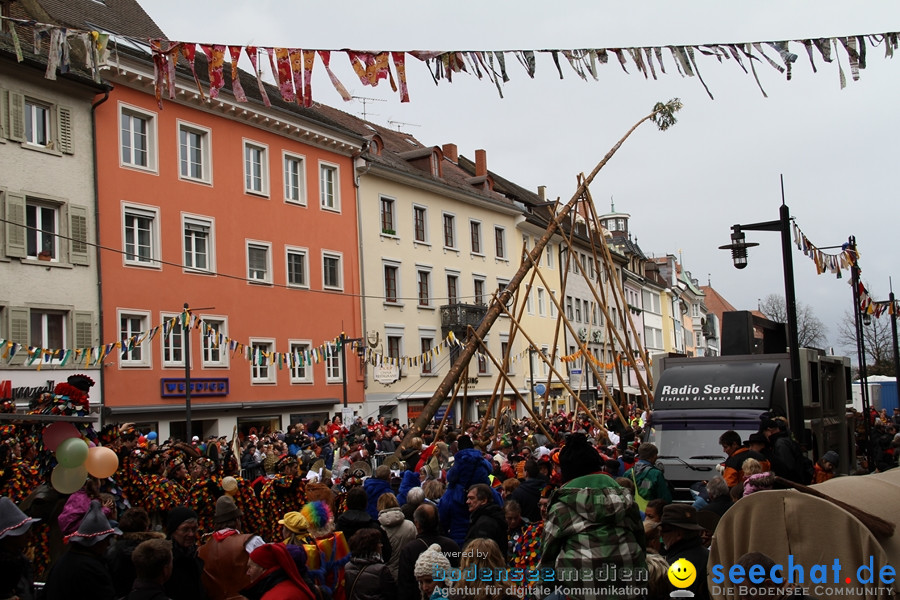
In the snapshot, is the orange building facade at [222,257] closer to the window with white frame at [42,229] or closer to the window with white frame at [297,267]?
the window with white frame at [297,267]

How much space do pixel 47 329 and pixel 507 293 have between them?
37.6 ft

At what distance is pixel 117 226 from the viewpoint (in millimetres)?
24859

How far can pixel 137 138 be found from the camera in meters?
26.1

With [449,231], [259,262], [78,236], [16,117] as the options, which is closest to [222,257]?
[259,262]

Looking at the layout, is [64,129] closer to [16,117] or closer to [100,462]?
Result: [16,117]

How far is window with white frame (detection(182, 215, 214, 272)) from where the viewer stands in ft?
89.5

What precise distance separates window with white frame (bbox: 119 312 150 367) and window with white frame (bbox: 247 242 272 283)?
450 cm

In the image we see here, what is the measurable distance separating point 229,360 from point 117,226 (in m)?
5.40

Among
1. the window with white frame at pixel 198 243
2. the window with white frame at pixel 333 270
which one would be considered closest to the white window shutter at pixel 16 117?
the window with white frame at pixel 198 243

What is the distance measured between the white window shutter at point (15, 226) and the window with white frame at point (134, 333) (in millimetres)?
3445

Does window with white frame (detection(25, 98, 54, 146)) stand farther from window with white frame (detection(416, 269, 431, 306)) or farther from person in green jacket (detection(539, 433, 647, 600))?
person in green jacket (detection(539, 433, 647, 600))

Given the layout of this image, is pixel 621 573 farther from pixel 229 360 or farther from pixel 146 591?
pixel 229 360

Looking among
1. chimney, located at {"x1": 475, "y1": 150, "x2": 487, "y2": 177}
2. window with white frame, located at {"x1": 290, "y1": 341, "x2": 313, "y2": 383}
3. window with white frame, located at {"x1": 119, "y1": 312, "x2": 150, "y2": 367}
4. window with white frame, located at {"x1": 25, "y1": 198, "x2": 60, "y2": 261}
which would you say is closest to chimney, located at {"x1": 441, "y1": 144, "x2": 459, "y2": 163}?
chimney, located at {"x1": 475, "y1": 150, "x2": 487, "y2": 177}

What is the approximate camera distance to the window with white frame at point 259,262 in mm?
29422
